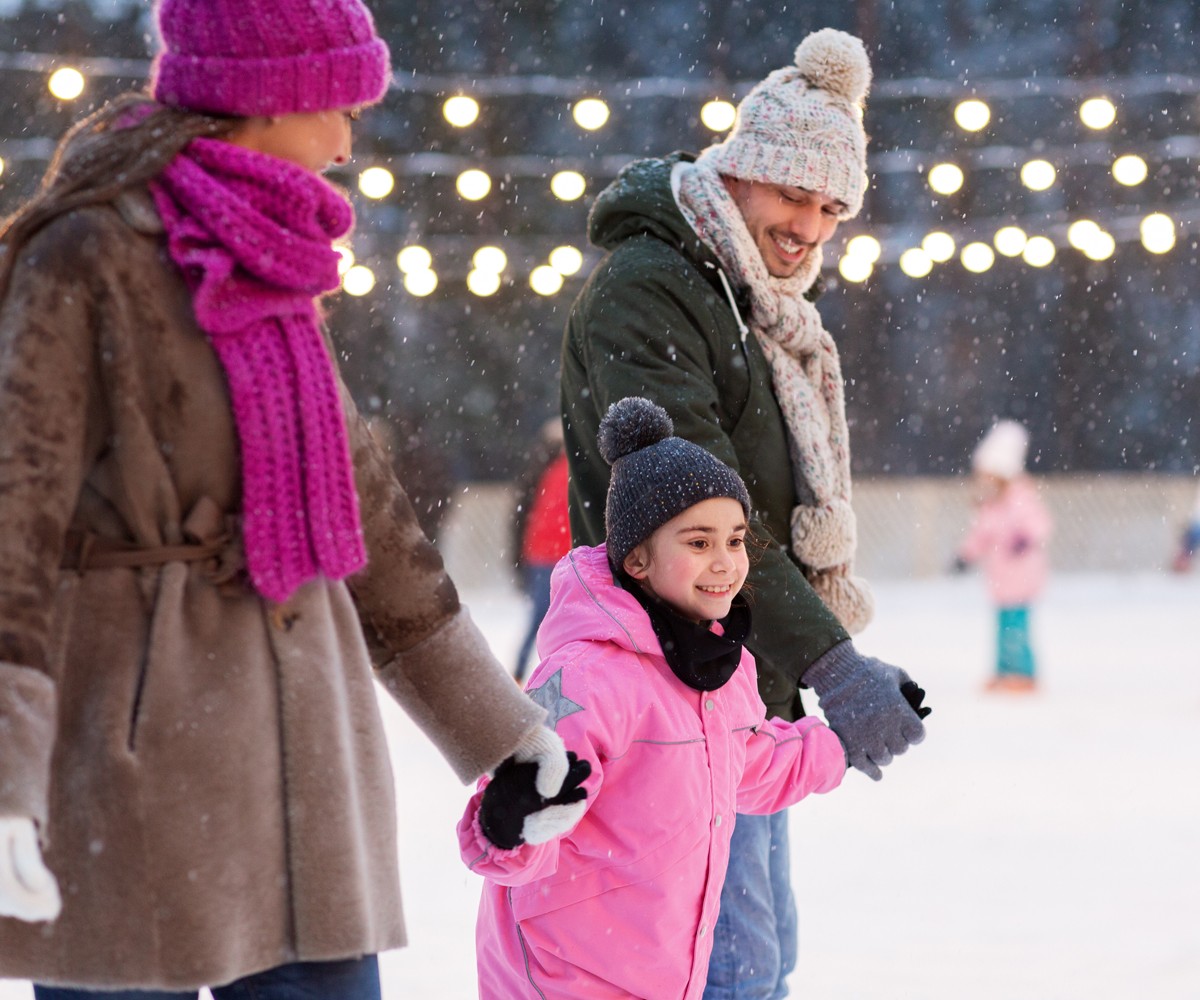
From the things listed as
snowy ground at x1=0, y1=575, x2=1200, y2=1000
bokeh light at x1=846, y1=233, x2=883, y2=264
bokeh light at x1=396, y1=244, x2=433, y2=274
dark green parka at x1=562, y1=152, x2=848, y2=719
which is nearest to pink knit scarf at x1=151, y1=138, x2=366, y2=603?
dark green parka at x1=562, y1=152, x2=848, y2=719

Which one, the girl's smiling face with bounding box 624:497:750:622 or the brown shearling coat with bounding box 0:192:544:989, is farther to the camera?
the girl's smiling face with bounding box 624:497:750:622

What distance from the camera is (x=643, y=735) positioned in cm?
238

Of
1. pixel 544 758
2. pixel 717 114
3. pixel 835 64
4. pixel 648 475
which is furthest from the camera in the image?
pixel 717 114

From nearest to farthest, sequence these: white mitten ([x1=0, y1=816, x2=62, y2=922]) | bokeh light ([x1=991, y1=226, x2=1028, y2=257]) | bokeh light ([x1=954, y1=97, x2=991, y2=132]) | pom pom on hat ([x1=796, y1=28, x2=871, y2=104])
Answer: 1. white mitten ([x1=0, y1=816, x2=62, y2=922])
2. pom pom on hat ([x1=796, y1=28, x2=871, y2=104])
3. bokeh light ([x1=954, y1=97, x2=991, y2=132])
4. bokeh light ([x1=991, y1=226, x2=1028, y2=257])

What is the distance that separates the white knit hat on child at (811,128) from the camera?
2.87 metres

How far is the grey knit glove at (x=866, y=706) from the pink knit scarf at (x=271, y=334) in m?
1.04

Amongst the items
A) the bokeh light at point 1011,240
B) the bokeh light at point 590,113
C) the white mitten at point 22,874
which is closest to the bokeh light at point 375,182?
the bokeh light at point 590,113

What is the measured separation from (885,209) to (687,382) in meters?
15.4

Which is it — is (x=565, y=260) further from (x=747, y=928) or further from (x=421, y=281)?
(x=747, y=928)

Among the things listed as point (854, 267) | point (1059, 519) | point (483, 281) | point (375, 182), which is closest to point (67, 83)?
point (375, 182)

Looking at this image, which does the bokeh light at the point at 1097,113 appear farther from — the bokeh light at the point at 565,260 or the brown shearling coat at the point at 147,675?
the brown shearling coat at the point at 147,675

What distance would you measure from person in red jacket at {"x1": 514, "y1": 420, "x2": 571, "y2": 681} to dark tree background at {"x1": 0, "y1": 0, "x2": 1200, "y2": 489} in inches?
225

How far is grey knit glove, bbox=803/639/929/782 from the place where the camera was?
2.51 metres

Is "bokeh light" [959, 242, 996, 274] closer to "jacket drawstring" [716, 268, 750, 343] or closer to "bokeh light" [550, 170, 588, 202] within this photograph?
"bokeh light" [550, 170, 588, 202]
